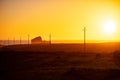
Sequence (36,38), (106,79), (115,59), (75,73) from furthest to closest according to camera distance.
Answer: (36,38), (115,59), (75,73), (106,79)

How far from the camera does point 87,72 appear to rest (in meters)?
15.2

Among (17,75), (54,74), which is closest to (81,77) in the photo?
(54,74)

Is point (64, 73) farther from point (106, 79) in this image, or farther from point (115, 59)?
point (115, 59)

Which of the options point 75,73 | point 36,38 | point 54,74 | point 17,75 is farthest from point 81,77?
point 36,38

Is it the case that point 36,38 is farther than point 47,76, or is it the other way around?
point 36,38

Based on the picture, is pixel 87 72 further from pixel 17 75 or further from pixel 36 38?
pixel 36 38

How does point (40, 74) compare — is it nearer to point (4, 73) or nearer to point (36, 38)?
point (4, 73)

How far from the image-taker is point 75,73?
14.9 m

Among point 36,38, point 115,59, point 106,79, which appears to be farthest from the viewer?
point 36,38

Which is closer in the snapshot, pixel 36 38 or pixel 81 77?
pixel 81 77

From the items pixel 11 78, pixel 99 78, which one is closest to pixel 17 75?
pixel 11 78

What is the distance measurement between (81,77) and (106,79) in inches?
52.3

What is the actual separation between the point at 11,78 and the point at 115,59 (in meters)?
9.77

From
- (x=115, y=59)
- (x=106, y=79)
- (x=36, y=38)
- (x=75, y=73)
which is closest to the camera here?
(x=106, y=79)
